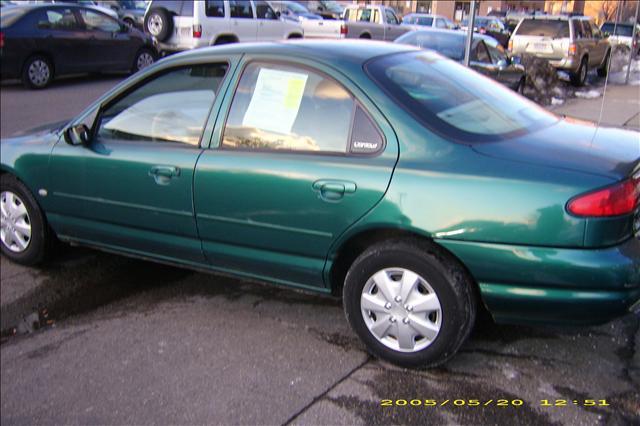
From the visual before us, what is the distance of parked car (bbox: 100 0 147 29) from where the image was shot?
22000 millimetres

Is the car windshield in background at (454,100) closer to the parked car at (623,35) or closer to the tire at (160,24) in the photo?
the parked car at (623,35)

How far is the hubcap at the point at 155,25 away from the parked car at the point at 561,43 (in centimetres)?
845

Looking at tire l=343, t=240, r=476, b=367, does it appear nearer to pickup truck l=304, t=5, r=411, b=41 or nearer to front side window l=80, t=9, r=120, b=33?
front side window l=80, t=9, r=120, b=33

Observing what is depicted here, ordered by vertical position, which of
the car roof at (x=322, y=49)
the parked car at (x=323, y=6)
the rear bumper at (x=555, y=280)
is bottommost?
the rear bumper at (x=555, y=280)

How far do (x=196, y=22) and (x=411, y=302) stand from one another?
13.9 metres

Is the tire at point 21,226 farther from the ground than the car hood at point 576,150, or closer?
closer

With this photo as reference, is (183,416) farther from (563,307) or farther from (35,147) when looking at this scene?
(35,147)

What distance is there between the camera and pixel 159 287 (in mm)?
4492

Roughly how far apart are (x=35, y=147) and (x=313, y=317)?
90.6 inches

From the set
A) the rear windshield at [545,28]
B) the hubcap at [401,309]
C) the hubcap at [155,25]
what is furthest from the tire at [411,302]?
the hubcap at [155,25]

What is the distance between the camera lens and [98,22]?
1405 centimetres

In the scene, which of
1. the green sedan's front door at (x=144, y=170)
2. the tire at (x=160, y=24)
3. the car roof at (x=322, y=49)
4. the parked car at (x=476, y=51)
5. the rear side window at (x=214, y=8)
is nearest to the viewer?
the car roof at (x=322, y=49)

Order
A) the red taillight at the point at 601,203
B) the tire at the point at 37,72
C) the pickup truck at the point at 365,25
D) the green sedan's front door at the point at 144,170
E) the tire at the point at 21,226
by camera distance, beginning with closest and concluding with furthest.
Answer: the red taillight at the point at 601,203
the green sedan's front door at the point at 144,170
the tire at the point at 21,226
the tire at the point at 37,72
the pickup truck at the point at 365,25

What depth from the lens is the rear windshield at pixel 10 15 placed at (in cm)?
1249
